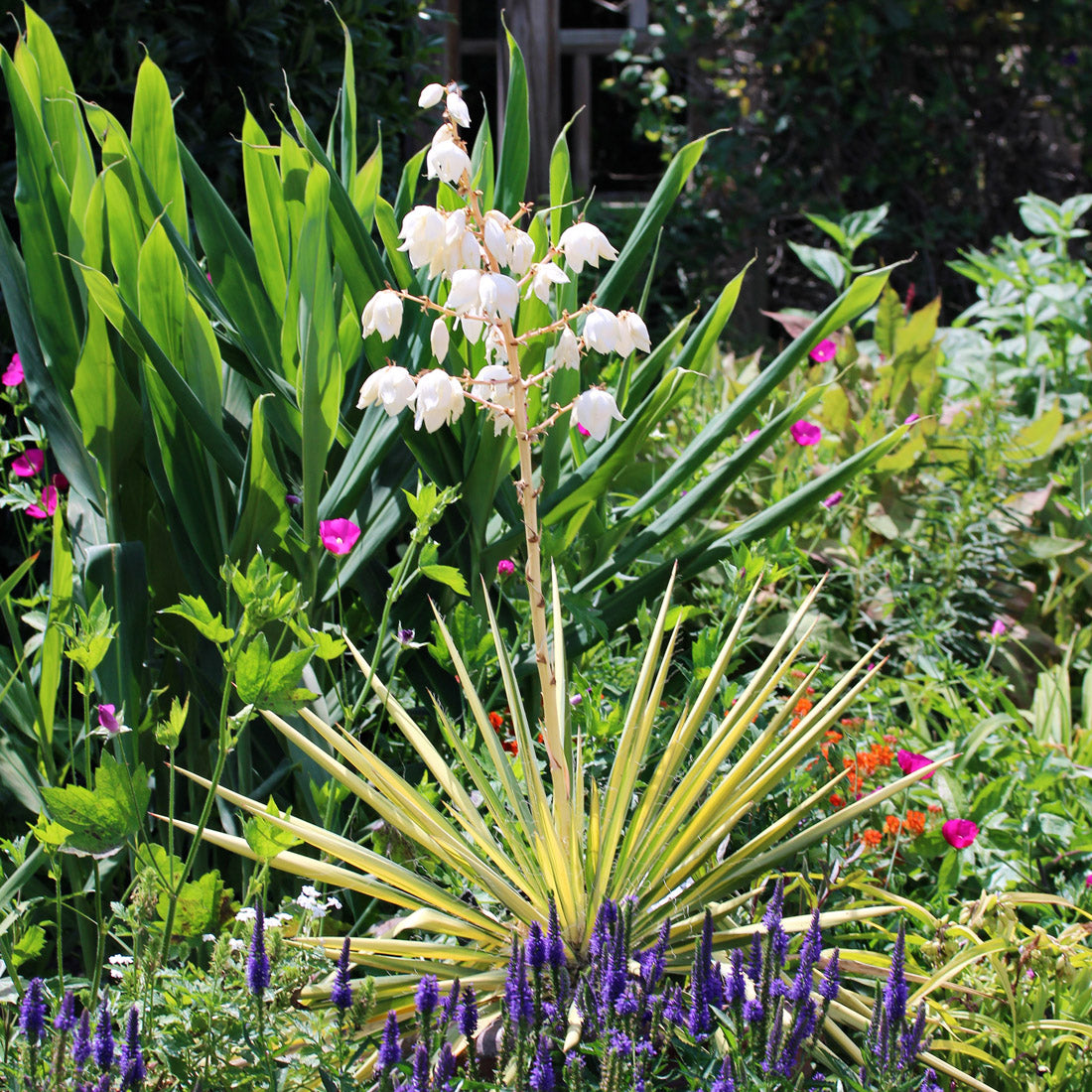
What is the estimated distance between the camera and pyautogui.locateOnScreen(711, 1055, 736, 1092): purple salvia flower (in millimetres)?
1056

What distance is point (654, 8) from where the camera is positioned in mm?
5414

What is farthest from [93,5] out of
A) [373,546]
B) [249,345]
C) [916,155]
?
[916,155]

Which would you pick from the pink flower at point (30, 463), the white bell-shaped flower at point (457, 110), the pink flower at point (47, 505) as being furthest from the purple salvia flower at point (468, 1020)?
the pink flower at point (30, 463)

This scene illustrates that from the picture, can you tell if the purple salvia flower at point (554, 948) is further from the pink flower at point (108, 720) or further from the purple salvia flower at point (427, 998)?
the pink flower at point (108, 720)

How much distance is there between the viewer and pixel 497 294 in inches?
50.6

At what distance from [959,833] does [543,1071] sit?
858 mm

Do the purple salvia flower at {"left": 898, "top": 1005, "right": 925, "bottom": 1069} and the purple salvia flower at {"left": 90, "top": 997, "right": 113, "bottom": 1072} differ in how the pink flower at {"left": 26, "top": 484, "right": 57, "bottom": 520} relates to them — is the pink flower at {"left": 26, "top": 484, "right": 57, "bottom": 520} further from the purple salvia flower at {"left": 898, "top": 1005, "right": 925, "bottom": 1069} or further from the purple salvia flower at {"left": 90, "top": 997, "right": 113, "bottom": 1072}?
the purple salvia flower at {"left": 898, "top": 1005, "right": 925, "bottom": 1069}

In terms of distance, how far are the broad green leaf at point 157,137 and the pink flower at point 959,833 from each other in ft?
4.78

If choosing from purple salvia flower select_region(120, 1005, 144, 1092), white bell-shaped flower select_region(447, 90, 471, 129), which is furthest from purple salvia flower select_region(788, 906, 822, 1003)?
white bell-shaped flower select_region(447, 90, 471, 129)

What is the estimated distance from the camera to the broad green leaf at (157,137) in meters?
1.83

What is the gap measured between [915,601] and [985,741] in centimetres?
57

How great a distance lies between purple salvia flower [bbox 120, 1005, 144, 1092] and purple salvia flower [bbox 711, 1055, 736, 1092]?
516 millimetres

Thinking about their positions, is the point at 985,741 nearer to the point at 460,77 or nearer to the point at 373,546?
the point at 373,546

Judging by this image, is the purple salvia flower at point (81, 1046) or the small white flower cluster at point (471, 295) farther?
the small white flower cluster at point (471, 295)
